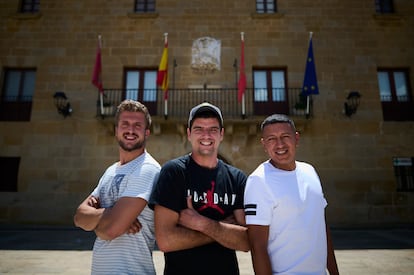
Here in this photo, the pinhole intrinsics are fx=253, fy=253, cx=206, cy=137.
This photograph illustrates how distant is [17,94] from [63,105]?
7.15ft

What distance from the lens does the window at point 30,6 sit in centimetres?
1059

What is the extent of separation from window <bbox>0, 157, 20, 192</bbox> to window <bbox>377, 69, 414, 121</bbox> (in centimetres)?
1362

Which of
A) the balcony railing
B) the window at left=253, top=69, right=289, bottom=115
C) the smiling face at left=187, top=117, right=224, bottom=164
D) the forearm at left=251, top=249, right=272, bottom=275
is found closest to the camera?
the forearm at left=251, top=249, right=272, bottom=275

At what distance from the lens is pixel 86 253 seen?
509cm

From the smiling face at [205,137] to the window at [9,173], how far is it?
9891mm

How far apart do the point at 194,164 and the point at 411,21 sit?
12742 millimetres

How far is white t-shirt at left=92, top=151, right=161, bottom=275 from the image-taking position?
1571 millimetres

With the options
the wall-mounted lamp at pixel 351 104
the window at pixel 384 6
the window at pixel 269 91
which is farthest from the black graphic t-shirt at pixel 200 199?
the window at pixel 384 6

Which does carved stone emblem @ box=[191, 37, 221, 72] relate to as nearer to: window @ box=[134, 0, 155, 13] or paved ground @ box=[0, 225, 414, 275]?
Result: window @ box=[134, 0, 155, 13]

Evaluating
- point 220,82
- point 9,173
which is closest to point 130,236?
point 220,82

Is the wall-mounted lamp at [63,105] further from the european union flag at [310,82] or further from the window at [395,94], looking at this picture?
the window at [395,94]

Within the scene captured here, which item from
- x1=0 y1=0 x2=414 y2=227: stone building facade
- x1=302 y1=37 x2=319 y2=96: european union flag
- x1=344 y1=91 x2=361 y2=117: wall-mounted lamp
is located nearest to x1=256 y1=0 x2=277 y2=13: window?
x1=0 y1=0 x2=414 y2=227: stone building facade

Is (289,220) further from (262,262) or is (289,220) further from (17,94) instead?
(17,94)

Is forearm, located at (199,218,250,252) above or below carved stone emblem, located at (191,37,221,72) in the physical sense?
below
